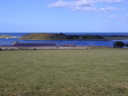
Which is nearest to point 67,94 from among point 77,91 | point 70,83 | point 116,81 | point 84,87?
point 77,91

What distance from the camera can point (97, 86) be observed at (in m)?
8.31

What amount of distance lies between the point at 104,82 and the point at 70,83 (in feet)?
3.97

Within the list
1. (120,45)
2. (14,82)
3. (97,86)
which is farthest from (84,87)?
(120,45)

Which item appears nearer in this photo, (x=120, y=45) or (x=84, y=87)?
(x=84, y=87)

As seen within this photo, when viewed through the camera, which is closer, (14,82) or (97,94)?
(97,94)

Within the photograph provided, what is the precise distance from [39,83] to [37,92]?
4.28 feet

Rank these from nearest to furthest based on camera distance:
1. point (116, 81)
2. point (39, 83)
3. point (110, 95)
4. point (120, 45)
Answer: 1. point (110, 95)
2. point (39, 83)
3. point (116, 81)
4. point (120, 45)

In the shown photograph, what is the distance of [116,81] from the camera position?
941 cm

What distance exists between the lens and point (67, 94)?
730cm

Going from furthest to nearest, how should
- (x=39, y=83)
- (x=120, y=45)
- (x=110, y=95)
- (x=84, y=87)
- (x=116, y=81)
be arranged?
(x=120, y=45) < (x=116, y=81) < (x=39, y=83) < (x=84, y=87) < (x=110, y=95)

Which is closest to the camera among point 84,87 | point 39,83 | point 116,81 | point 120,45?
point 84,87

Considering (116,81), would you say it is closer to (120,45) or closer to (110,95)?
(110,95)

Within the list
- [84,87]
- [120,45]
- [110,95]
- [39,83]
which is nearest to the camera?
[110,95]

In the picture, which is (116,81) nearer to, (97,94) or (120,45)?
(97,94)
